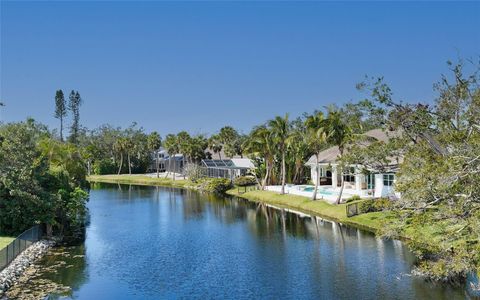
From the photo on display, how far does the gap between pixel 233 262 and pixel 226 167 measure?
200ft

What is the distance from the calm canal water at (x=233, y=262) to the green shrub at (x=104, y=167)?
75.8 metres

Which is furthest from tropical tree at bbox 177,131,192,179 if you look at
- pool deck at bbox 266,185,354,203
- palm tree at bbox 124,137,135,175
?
pool deck at bbox 266,185,354,203

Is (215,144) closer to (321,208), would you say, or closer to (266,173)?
(266,173)

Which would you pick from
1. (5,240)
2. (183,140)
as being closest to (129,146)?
(183,140)

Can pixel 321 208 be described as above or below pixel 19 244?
above

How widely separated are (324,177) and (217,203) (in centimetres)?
1680

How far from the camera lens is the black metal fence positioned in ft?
92.5

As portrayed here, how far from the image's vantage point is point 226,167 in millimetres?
92625

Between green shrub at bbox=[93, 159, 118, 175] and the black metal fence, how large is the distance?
8951cm

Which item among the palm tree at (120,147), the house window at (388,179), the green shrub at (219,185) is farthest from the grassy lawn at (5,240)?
the palm tree at (120,147)

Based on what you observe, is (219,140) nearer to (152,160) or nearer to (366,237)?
(152,160)

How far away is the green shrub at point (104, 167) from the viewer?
12519 cm

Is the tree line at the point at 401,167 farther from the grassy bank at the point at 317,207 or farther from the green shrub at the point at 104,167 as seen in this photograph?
the green shrub at the point at 104,167

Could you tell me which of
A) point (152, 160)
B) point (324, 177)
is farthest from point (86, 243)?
point (152, 160)
